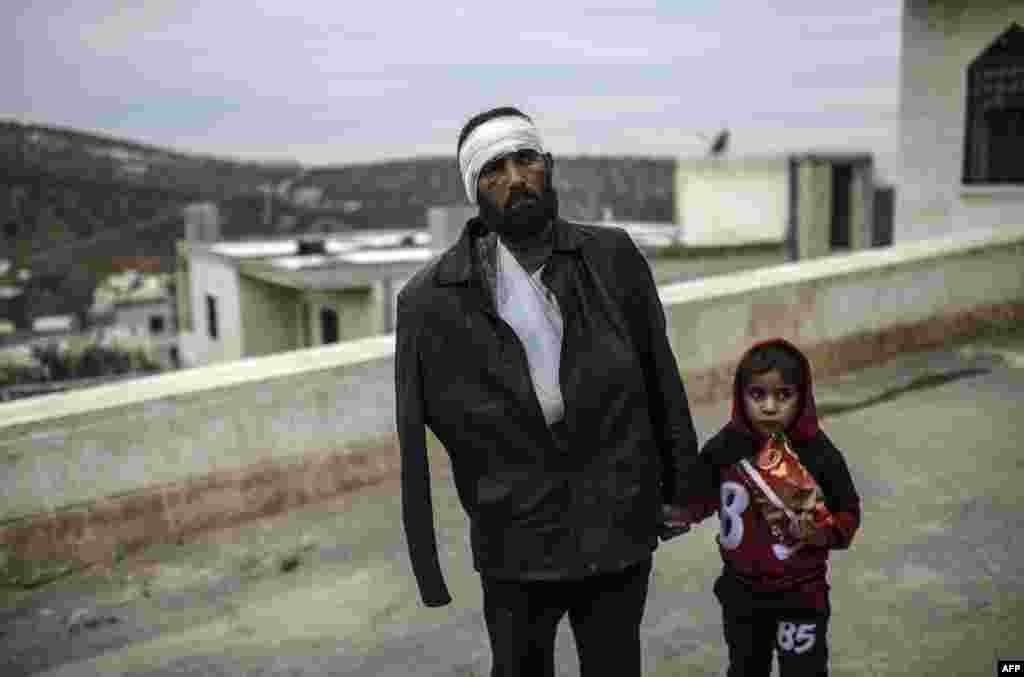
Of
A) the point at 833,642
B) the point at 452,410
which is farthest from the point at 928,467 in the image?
the point at 452,410

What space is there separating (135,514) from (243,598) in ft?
2.07

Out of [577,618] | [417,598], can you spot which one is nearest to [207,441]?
[417,598]

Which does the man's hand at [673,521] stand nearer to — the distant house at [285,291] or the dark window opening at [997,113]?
the dark window opening at [997,113]

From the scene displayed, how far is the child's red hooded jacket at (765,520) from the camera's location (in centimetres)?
220

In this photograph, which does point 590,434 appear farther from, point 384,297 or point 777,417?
point 384,297

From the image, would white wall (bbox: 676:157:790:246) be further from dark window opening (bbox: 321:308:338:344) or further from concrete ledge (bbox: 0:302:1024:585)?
concrete ledge (bbox: 0:302:1024:585)

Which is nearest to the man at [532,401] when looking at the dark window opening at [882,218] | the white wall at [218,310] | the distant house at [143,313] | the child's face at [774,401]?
the child's face at [774,401]

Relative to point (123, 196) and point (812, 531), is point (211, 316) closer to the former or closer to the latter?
point (812, 531)

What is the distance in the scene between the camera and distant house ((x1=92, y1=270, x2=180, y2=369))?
1905 inches

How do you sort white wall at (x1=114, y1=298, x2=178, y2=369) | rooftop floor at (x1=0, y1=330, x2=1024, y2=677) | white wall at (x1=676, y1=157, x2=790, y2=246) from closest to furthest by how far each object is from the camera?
rooftop floor at (x1=0, y1=330, x2=1024, y2=677)
white wall at (x1=676, y1=157, x2=790, y2=246)
white wall at (x1=114, y1=298, x2=178, y2=369)

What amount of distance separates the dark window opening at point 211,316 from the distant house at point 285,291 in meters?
0.03

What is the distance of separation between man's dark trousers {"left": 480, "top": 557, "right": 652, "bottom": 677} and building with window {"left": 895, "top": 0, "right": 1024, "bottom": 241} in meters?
11.1

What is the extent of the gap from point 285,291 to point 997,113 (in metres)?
22.5

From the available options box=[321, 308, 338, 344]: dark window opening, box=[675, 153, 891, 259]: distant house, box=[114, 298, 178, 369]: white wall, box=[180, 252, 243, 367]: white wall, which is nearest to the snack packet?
box=[321, 308, 338, 344]: dark window opening
